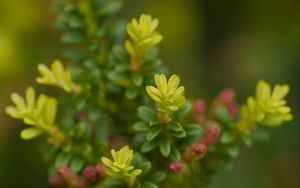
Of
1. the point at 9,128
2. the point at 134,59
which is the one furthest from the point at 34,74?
the point at 134,59

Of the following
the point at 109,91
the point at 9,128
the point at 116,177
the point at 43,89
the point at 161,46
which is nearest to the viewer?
the point at 116,177

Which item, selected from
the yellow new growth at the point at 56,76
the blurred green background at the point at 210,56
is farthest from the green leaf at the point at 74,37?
the blurred green background at the point at 210,56

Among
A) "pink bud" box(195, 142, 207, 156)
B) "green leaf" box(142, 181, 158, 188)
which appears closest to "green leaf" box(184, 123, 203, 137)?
"pink bud" box(195, 142, 207, 156)

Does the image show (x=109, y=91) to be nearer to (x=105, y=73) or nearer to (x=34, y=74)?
(x=105, y=73)

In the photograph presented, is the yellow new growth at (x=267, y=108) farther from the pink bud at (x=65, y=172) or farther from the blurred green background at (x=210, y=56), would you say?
the blurred green background at (x=210, y=56)

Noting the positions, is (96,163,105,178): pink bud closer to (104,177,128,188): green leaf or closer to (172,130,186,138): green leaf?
(104,177,128,188): green leaf

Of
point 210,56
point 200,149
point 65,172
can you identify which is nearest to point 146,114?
point 200,149

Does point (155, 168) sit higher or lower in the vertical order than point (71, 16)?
lower
